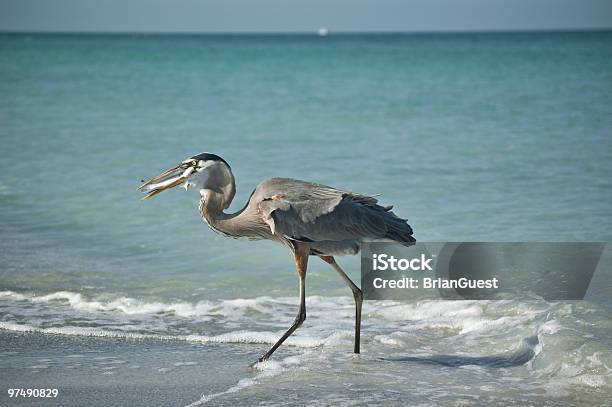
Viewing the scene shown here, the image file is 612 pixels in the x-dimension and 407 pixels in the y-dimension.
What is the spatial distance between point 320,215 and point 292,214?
148mm

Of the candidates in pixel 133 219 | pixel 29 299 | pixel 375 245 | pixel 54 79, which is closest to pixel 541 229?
pixel 375 245

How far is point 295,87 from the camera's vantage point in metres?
24.6

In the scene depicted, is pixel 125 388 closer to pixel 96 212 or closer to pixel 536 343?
pixel 536 343

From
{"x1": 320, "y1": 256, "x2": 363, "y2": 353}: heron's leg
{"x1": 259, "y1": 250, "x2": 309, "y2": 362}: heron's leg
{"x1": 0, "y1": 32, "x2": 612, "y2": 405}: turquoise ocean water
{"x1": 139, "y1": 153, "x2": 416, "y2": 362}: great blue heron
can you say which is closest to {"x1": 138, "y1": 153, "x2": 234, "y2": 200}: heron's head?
{"x1": 139, "y1": 153, "x2": 416, "y2": 362}: great blue heron

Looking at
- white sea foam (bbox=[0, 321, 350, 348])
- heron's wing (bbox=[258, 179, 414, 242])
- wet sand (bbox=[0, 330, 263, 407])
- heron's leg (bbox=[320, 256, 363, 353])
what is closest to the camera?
wet sand (bbox=[0, 330, 263, 407])

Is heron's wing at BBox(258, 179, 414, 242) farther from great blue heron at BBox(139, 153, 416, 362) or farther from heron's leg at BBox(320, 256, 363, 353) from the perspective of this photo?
heron's leg at BBox(320, 256, 363, 353)

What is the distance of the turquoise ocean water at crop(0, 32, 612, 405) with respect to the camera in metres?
5.00

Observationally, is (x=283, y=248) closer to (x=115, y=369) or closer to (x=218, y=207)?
(x=218, y=207)

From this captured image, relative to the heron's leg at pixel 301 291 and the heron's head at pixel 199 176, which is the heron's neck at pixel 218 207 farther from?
the heron's leg at pixel 301 291

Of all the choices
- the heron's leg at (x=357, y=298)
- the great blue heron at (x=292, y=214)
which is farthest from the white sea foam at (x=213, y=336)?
the great blue heron at (x=292, y=214)

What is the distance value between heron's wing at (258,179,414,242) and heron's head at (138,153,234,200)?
24 centimetres

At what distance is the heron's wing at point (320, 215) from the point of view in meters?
4.93

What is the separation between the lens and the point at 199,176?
16.4 ft

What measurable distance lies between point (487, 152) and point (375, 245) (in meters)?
5.70
